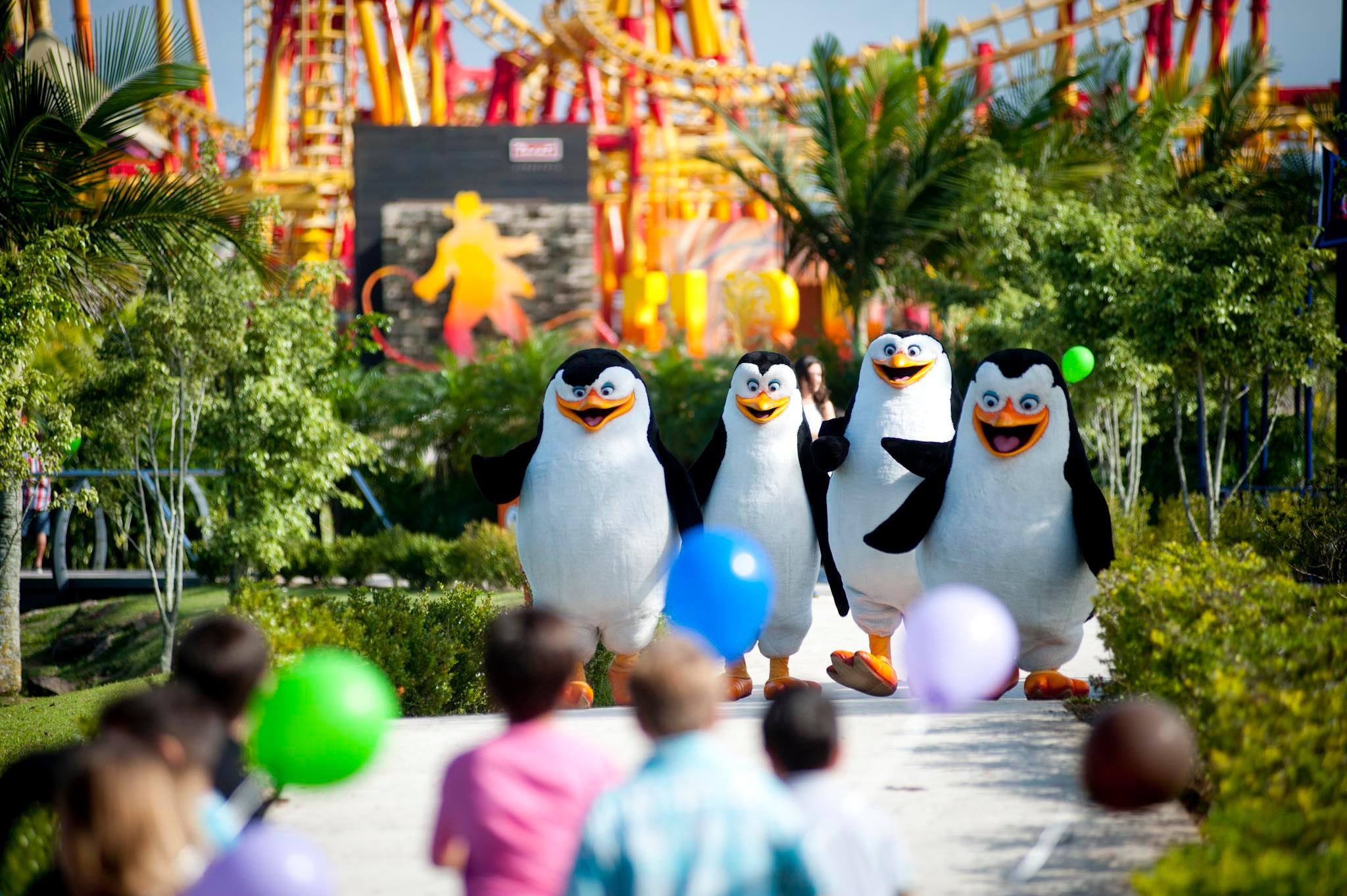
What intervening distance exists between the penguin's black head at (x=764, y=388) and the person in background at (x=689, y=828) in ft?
13.3

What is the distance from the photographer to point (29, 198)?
8.48 m

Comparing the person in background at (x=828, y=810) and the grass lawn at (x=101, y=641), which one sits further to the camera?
the grass lawn at (x=101, y=641)

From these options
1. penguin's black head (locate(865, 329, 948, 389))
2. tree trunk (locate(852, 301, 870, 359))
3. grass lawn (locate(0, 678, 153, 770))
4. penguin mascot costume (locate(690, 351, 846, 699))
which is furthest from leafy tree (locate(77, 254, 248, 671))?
tree trunk (locate(852, 301, 870, 359))

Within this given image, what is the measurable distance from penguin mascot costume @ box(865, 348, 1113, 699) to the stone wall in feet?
54.0

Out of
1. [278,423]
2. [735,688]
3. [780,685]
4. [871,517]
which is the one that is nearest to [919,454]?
[871,517]

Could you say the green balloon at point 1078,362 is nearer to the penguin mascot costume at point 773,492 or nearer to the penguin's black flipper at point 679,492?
the penguin mascot costume at point 773,492

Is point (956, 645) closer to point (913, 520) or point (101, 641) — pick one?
point (913, 520)

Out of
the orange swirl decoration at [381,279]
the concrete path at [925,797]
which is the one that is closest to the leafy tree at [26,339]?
the concrete path at [925,797]

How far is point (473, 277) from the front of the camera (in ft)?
72.6

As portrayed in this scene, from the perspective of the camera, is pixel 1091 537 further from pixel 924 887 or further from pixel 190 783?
pixel 190 783

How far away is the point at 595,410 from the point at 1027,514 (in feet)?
6.81

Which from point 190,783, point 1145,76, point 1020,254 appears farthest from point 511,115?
point 190,783

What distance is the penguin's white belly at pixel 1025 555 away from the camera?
6113 millimetres

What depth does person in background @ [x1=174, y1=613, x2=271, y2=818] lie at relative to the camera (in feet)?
10.8
